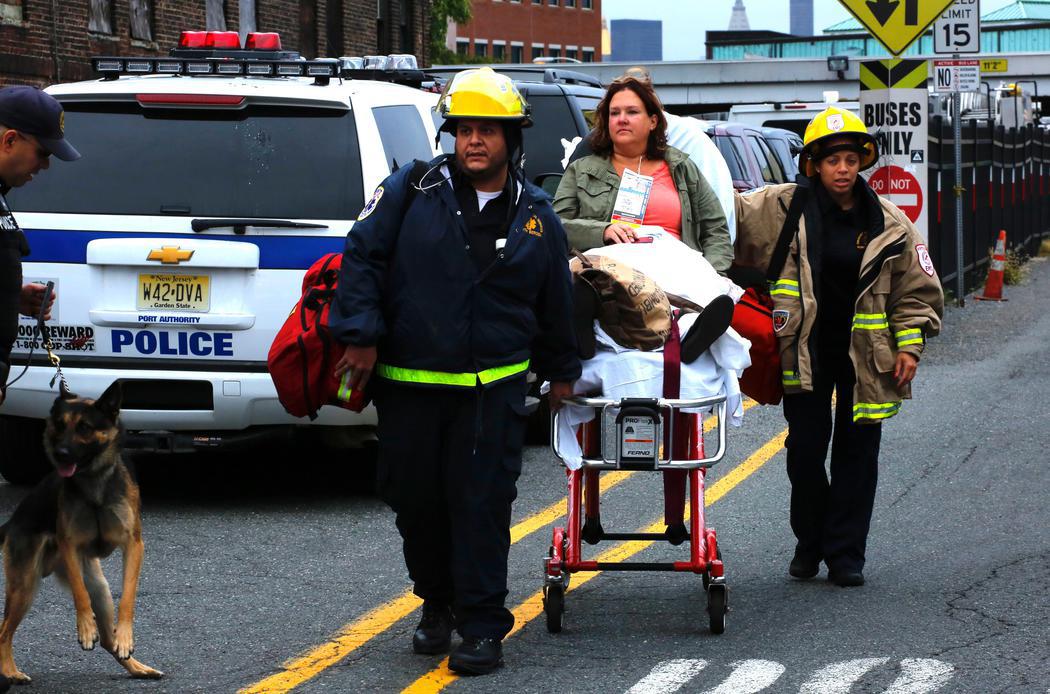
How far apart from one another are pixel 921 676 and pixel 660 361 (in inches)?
53.6

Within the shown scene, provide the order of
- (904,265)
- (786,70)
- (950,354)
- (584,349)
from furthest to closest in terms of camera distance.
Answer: (786,70) < (950,354) < (904,265) < (584,349)

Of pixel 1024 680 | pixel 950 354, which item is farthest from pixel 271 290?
pixel 950 354

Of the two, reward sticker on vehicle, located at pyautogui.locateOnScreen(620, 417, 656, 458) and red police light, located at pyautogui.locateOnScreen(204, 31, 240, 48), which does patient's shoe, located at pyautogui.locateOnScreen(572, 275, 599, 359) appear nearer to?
reward sticker on vehicle, located at pyautogui.locateOnScreen(620, 417, 656, 458)

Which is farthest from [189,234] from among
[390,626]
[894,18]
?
[894,18]

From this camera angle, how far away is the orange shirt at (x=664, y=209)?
21.6 feet

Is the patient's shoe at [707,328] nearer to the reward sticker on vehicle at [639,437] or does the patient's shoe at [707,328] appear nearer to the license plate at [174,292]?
the reward sticker on vehicle at [639,437]

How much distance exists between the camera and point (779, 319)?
22.5 feet

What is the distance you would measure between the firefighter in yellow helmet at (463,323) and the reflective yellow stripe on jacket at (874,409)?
156 centimetres

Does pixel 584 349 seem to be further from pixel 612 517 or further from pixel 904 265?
pixel 612 517

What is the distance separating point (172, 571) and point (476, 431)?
2130mm

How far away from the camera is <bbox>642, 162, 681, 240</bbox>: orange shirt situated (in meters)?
6.58

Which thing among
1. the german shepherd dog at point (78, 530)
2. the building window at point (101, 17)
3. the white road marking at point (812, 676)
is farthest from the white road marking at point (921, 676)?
the building window at point (101, 17)

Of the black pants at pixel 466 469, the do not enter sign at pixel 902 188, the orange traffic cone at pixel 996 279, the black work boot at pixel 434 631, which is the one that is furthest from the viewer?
the orange traffic cone at pixel 996 279

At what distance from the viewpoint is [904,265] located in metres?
6.89
